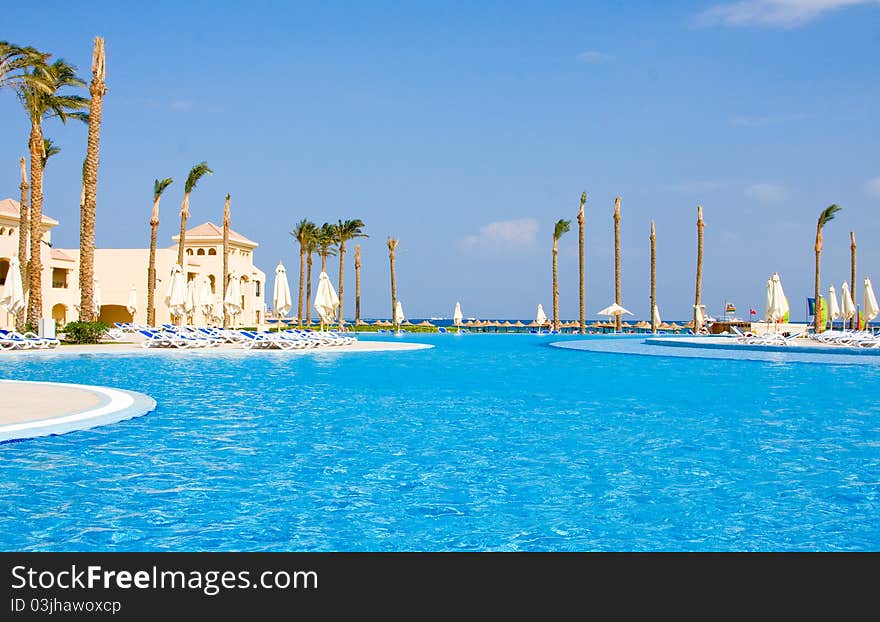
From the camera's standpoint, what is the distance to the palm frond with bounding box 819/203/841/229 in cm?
4909

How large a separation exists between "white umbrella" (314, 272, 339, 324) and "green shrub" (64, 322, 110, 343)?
336 inches

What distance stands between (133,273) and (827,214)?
4586 cm

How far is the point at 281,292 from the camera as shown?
102ft

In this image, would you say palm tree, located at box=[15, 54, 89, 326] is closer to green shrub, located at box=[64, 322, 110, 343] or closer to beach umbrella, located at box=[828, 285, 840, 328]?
green shrub, located at box=[64, 322, 110, 343]

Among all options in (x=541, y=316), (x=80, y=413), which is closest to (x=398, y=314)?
(x=541, y=316)

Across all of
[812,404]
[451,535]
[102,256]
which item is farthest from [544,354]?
[102,256]

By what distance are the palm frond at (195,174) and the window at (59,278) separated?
30.8ft

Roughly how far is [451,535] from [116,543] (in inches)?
92.3

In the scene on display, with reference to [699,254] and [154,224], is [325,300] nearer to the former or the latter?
[154,224]

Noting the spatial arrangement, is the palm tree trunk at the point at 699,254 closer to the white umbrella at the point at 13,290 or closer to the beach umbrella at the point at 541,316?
the beach umbrella at the point at 541,316

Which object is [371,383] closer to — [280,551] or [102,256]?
[280,551]

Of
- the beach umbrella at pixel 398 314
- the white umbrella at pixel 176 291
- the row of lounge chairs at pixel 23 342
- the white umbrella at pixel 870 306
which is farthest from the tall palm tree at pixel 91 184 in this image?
the white umbrella at pixel 870 306

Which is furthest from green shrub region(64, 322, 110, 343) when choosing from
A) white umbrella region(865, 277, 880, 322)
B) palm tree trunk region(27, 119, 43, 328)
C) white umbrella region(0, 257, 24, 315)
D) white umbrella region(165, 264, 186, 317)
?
white umbrella region(865, 277, 880, 322)

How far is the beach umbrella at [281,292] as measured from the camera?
3088 cm
